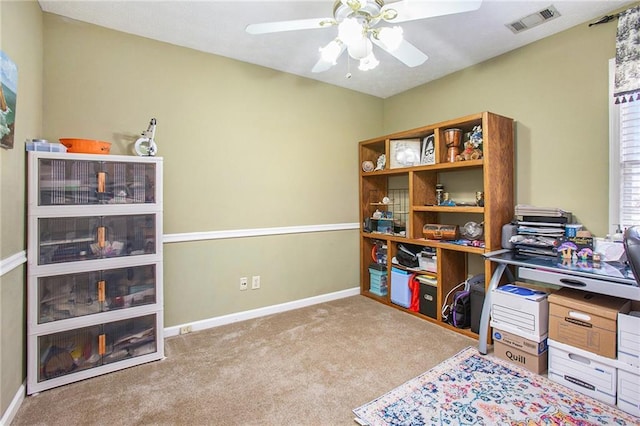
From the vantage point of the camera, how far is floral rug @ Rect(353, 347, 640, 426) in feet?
5.19

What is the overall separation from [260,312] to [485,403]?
200cm

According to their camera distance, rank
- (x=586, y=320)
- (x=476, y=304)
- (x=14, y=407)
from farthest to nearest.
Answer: (x=476, y=304)
(x=586, y=320)
(x=14, y=407)

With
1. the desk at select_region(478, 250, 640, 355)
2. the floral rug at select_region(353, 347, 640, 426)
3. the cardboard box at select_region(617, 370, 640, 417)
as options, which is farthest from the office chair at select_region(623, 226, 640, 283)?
the floral rug at select_region(353, 347, 640, 426)

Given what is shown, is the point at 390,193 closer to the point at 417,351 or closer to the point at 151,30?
the point at 417,351

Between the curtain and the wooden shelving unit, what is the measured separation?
0.71m

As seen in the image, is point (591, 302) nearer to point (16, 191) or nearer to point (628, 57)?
point (628, 57)

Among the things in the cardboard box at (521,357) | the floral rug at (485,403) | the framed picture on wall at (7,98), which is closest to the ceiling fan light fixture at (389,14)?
the framed picture on wall at (7,98)

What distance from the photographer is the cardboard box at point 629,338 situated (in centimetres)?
164

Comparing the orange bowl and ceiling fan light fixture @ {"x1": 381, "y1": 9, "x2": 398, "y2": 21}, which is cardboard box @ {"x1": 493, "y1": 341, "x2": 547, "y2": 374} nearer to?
ceiling fan light fixture @ {"x1": 381, "y1": 9, "x2": 398, "y2": 21}

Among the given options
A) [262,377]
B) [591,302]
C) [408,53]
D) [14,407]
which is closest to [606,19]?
[408,53]

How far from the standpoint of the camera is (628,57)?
1.97 m

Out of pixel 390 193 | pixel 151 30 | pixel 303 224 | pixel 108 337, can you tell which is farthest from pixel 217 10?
pixel 390 193

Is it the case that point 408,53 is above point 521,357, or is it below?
above

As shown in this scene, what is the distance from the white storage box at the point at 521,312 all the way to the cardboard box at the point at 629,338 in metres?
0.37
